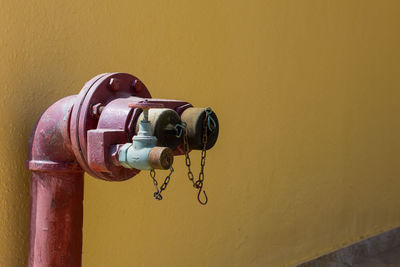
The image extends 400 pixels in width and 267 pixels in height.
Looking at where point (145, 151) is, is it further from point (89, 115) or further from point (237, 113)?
point (237, 113)

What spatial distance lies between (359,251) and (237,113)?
1897 mm

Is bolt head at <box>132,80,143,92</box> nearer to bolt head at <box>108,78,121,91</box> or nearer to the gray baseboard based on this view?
bolt head at <box>108,78,121,91</box>

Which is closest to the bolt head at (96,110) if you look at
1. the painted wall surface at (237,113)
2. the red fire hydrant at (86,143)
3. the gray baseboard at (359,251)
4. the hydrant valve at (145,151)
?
the red fire hydrant at (86,143)

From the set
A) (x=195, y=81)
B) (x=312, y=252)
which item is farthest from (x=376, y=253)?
(x=195, y=81)

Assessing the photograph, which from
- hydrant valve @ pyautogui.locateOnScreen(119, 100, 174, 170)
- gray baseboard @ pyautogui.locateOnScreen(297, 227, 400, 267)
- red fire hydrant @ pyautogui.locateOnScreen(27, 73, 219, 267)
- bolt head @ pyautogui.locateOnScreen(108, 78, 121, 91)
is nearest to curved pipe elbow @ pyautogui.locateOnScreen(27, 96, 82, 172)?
red fire hydrant @ pyautogui.locateOnScreen(27, 73, 219, 267)

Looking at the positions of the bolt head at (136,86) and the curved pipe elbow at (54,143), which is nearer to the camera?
the curved pipe elbow at (54,143)

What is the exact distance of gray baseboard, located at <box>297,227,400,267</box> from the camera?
3545 millimetres

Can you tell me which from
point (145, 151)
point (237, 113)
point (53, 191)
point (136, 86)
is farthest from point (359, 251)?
point (145, 151)

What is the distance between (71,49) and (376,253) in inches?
128

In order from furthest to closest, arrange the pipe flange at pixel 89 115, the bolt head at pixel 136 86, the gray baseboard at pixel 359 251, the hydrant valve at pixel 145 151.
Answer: the gray baseboard at pixel 359 251 → the bolt head at pixel 136 86 → the pipe flange at pixel 89 115 → the hydrant valve at pixel 145 151

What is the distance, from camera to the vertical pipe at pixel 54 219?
1557mm

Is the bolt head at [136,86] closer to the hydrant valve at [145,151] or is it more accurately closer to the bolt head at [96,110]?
the bolt head at [96,110]

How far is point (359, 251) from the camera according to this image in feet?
13.0

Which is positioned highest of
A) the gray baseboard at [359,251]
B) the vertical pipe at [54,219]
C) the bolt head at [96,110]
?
the bolt head at [96,110]
